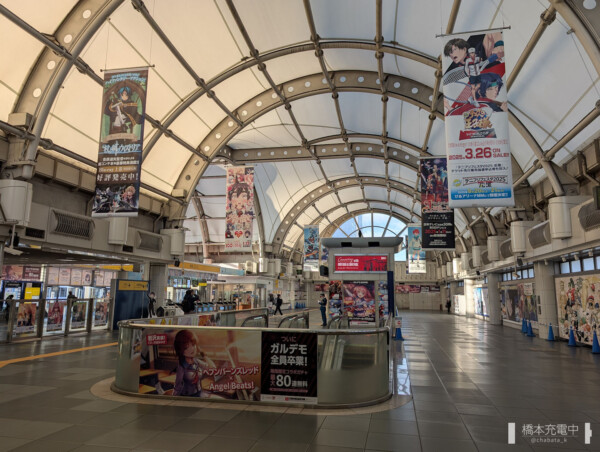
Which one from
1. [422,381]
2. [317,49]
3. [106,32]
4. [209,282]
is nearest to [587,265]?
[422,381]

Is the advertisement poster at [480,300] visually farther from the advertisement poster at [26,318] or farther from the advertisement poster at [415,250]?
the advertisement poster at [26,318]

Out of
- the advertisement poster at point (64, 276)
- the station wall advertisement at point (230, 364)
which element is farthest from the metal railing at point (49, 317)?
the advertisement poster at point (64, 276)

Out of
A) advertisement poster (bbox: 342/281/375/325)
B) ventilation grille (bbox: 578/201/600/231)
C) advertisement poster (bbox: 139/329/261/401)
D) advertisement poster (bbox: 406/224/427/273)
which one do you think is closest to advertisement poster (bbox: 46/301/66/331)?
advertisement poster (bbox: 139/329/261/401)

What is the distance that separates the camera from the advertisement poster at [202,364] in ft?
A: 22.0

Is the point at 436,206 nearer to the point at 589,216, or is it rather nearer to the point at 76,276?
the point at 589,216

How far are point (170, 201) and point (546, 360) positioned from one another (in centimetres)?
1828

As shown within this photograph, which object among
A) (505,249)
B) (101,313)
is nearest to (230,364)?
(101,313)

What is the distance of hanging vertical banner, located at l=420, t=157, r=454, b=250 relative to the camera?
17125 millimetres

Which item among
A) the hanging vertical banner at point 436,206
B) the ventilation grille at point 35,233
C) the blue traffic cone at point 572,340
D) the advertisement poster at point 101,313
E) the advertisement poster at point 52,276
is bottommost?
the blue traffic cone at point 572,340

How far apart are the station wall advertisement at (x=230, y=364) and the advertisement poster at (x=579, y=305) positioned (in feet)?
38.0

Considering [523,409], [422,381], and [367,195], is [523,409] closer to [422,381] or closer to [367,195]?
[422,381]

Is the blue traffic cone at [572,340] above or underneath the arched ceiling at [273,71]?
underneath

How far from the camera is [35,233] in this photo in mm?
13297

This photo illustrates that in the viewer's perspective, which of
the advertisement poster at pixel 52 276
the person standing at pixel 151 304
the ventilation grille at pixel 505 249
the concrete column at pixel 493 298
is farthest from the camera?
the advertisement poster at pixel 52 276
